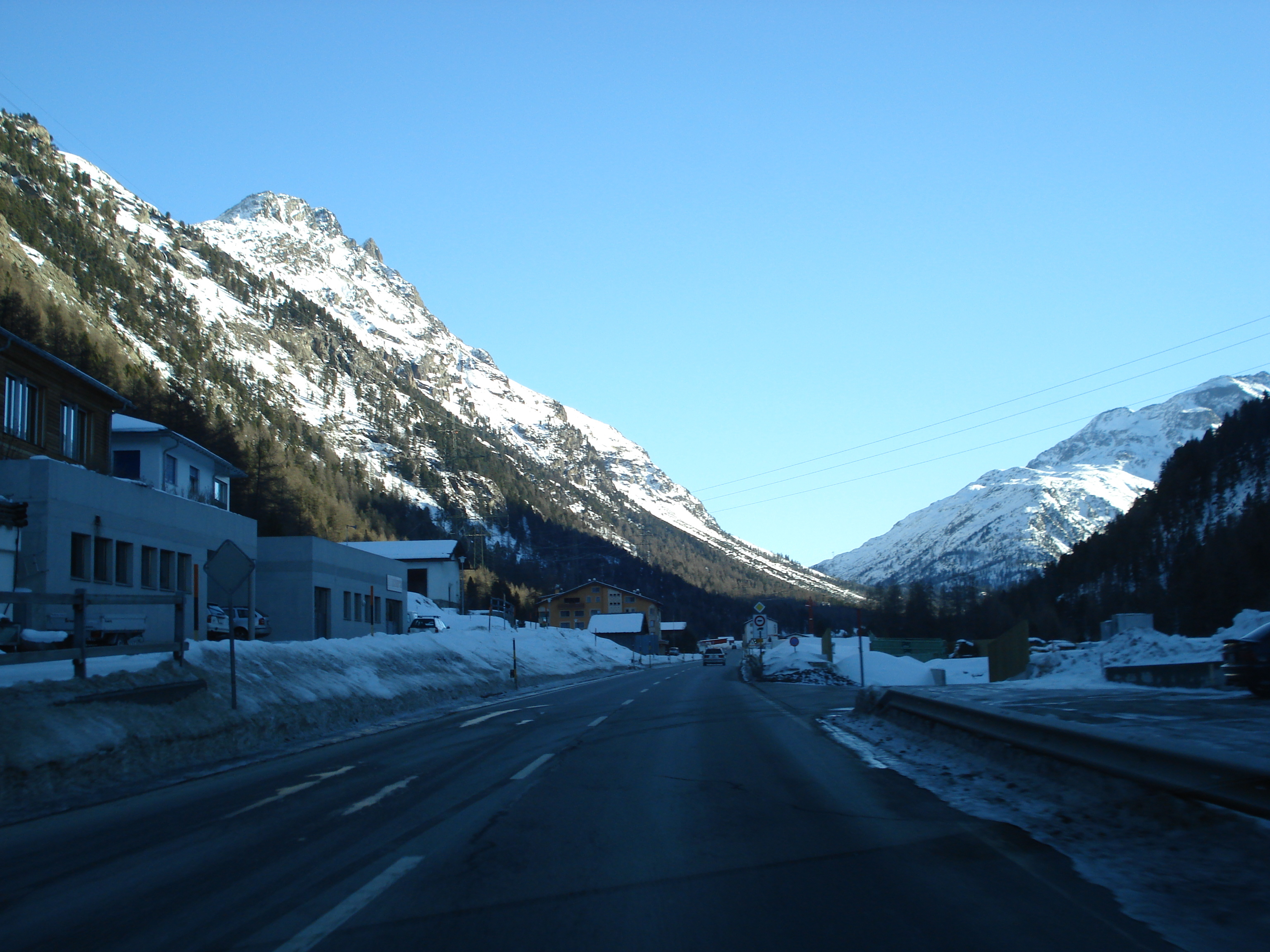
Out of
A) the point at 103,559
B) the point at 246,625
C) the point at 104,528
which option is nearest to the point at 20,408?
the point at 104,528

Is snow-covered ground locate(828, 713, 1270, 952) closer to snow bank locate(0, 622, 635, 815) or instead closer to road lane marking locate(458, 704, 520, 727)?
snow bank locate(0, 622, 635, 815)

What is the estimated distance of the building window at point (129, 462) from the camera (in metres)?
39.9

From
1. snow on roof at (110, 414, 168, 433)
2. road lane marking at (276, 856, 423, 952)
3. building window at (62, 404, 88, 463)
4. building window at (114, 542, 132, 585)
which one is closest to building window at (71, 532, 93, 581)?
building window at (114, 542, 132, 585)

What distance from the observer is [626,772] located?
10.7 meters

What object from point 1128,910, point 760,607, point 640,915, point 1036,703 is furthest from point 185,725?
point 760,607

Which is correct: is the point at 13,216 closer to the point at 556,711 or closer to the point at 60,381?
the point at 60,381

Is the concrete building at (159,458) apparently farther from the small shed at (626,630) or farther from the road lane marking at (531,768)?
the small shed at (626,630)

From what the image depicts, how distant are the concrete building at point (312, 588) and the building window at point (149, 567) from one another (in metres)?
7.49

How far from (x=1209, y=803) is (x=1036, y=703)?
12244 millimetres

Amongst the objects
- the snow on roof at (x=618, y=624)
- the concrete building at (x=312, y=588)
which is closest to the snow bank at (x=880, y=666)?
the concrete building at (x=312, y=588)

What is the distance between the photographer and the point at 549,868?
20.6 feet

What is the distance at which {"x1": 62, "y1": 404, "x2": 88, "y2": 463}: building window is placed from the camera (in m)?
34.3

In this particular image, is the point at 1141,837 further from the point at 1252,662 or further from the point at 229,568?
the point at 229,568

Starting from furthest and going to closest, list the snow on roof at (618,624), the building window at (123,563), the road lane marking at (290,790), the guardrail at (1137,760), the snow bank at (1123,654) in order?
1. the snow on roof at (618,624)
2. the building window at (123,563)
3. the snow bank at (1123,654)
4. the road lane marking at (290,790)
5. the guardrail at (1137,760)
